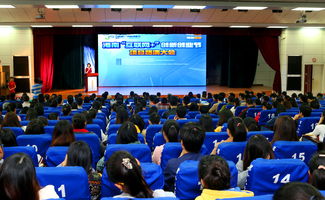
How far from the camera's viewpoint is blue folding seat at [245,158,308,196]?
8.33 feet

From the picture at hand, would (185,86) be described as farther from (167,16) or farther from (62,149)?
(62,149)

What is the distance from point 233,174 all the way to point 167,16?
11.0 meters

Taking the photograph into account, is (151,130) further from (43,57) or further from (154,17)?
(43,57)

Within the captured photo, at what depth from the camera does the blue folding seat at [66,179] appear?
233 centimetres

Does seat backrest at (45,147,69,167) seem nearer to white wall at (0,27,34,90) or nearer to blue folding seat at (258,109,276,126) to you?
blue folding seat at (258,109,276,126)

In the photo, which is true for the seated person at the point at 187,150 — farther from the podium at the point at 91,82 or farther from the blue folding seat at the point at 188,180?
the podium at the point at 91,82

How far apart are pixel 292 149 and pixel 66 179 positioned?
86.2 inches

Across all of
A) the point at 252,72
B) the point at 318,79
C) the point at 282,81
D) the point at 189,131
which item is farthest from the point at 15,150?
the point at 252,72

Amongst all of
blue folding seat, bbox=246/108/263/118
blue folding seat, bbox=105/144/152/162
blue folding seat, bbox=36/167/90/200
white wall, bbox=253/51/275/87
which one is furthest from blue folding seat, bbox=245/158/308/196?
white wall, bbox=253/51/275/87

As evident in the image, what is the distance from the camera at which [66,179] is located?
235 cm

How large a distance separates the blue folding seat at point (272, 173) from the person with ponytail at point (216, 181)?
52 centimetres

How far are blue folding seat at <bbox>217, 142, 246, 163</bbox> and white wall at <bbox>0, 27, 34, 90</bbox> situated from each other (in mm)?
12894

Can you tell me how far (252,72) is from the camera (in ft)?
61.8

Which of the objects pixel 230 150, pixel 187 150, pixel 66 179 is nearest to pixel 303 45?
pixel 230 150
